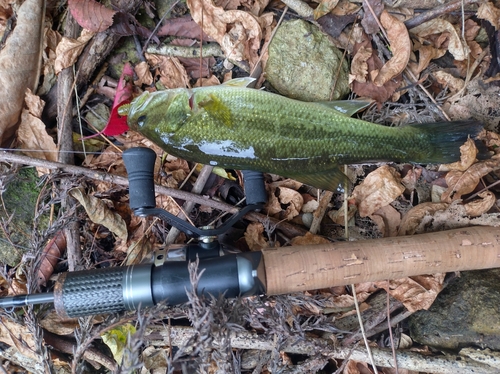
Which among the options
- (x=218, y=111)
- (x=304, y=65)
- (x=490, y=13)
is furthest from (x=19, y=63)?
(x=490, y=13)

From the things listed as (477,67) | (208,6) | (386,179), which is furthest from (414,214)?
(208,6)

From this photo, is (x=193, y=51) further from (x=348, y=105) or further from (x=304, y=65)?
(x=348, y=105)

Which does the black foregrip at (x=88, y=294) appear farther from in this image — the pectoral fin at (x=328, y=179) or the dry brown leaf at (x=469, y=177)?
the dry brown leaf at (x=469, y=177)

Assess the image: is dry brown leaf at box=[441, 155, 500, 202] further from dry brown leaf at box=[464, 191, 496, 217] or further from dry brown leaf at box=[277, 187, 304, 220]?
dry brown leaf at box=[277, 187, 304, 220]

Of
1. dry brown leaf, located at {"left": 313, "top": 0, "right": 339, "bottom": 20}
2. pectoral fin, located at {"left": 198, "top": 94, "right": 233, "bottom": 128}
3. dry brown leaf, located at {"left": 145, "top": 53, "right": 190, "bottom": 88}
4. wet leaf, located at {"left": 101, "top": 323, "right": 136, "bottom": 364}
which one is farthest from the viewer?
dry brown leaf, located at {"left": 145, "top": 53, "right": 190, "bottom": 88}

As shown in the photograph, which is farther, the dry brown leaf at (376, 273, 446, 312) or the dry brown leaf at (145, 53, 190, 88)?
the dry brown leaf at (145, 53, 190, 88)

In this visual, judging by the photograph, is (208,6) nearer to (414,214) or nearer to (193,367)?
(414,214)

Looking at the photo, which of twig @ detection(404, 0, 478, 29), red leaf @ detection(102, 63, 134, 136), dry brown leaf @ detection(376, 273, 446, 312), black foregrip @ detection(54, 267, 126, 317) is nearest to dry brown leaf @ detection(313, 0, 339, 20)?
twig @ detection(404, 0, 478, 29)
